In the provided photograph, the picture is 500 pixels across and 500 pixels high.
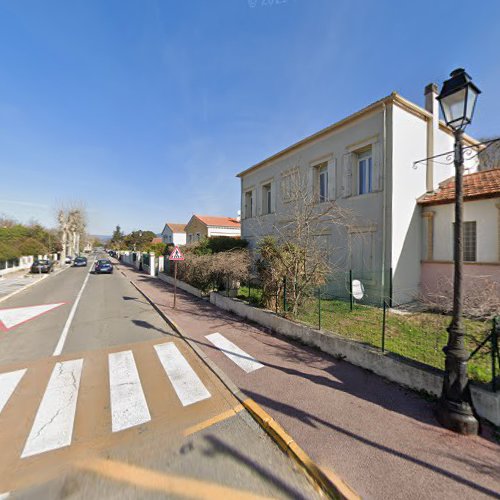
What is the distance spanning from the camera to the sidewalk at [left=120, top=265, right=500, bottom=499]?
8.09ft

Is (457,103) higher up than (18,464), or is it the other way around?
(457,103)

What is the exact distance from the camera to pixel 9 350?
5848mm

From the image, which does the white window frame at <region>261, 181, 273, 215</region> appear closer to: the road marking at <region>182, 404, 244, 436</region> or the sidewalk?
the sidewalk

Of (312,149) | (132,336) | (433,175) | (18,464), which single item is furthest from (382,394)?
(312,149)

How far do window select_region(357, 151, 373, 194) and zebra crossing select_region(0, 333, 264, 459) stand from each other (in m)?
8.19

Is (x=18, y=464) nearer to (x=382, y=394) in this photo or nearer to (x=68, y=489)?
(x=68, y=489)

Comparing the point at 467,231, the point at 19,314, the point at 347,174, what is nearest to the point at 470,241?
the point at 467,231

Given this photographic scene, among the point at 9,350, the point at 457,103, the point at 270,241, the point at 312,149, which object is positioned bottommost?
the point at 9,350

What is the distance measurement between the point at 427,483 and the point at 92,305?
466 inches

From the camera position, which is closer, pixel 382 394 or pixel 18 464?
pixel 18 464

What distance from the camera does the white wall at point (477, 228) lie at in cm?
797

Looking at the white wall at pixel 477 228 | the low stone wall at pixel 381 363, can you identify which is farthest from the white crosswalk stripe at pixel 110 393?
the white wall at pixel 477 228

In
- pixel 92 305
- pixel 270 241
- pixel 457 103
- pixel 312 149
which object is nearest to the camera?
pixel 457 103

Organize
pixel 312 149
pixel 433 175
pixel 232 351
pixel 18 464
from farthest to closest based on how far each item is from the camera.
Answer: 1. pixel 312 149
2. pixel 433 175
3. pixel 232 351
4. pixel 18 464
